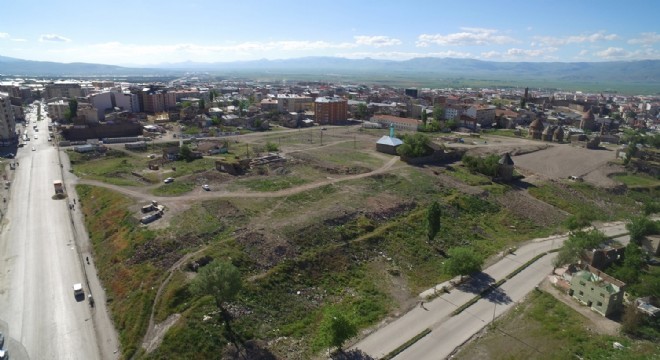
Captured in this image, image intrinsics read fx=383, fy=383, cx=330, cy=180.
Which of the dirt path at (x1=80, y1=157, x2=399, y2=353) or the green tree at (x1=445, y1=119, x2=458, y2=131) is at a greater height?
the green tree at (x1=445, y1=119, x2=458, y2=131)

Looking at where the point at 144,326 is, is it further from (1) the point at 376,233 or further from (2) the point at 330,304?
(1) the point at 376,233

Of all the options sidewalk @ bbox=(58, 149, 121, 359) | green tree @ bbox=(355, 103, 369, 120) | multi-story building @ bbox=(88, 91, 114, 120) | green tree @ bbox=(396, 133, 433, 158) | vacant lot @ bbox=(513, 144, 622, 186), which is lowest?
sidewalk @ bbox=(58, 149, 121, 359)

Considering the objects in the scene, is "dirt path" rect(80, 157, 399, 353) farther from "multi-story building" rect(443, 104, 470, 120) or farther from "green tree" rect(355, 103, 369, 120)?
"green tree" rect(355, 103, 369, 120)

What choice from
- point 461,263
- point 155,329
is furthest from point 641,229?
point 155,329

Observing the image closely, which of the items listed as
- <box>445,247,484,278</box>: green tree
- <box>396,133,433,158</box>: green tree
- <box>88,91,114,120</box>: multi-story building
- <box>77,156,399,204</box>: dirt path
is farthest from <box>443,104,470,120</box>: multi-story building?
<box>88,91,114,120</box>: multi-story building

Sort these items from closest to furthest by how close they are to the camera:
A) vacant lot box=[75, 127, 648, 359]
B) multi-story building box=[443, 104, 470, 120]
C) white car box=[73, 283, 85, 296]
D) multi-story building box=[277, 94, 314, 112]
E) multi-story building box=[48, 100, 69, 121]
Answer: vacant lot box=[75, 127, 648, 359]
white car box=[73, 283, 85, 296]
multi-story building box=[48, 100, 69, 121]
multi-story building box=[443, 104, 470, 120]
multi-story building box=[277, 94, 314, 112]
